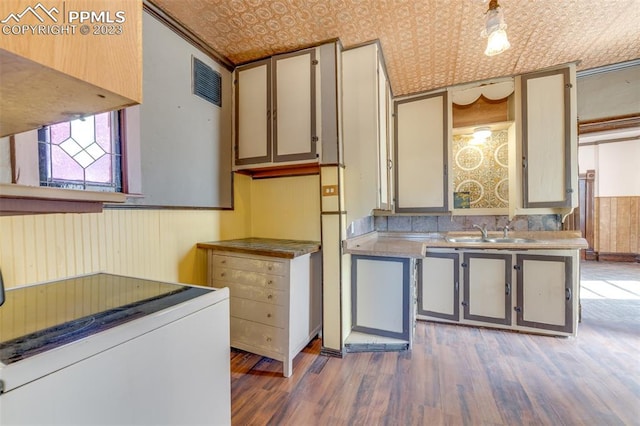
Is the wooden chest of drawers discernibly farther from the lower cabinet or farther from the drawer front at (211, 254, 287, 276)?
the lower cabinet

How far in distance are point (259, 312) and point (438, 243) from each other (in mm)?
1811

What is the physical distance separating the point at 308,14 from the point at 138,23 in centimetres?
151

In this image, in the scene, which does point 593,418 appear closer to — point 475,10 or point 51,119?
point 475,10

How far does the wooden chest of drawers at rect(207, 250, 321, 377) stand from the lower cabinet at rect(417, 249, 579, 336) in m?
1.35

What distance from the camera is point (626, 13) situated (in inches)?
71.2

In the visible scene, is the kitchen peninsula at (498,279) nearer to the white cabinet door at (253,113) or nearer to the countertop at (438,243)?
the countertop at (438,243)

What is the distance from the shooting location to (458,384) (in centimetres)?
171

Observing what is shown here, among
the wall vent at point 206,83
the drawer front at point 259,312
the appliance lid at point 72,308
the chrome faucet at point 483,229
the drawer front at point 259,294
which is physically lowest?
the drawer front at point 259,312

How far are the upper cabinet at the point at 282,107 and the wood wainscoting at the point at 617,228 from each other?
6.78m

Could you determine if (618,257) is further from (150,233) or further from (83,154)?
(83,154)

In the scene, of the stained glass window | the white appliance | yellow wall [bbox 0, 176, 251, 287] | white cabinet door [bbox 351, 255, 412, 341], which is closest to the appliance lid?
the white appliance

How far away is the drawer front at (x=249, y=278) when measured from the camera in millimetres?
1841

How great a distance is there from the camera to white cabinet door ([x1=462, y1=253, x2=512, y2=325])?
2.43 meters

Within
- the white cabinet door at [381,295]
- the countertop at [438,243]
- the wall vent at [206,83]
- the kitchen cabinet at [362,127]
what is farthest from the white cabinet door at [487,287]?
the wall vent at [206,83]
